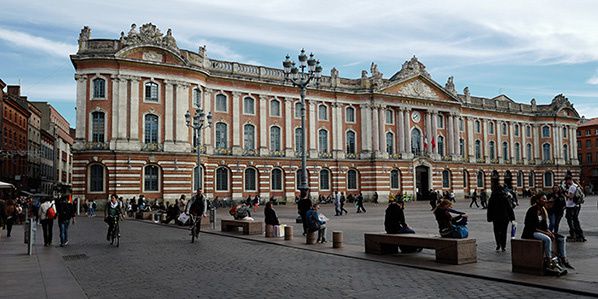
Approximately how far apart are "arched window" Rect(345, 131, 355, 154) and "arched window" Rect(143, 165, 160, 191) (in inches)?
871

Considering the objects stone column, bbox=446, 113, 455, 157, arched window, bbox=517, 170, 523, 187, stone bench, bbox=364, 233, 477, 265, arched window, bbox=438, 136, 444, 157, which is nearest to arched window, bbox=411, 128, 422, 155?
arched window, bbox=438, 136, 444, 157

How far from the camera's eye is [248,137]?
5450 centimetres

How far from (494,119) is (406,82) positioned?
18512 millimetres

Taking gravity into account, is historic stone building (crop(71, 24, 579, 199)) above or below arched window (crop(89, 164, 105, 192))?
above

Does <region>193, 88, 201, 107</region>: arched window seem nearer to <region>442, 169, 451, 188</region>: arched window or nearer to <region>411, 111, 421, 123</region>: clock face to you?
<region>411, 111, 421, 123</region>: clock face

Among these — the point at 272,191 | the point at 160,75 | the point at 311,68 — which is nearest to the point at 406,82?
the point at 272,191

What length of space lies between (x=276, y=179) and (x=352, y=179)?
370 inches

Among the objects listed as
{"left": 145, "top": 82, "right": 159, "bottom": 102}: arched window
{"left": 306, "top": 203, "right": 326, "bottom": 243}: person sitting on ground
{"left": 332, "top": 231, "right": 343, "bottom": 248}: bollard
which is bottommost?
{"left": 332, "top": 231, "right": 343, "bottom": 248}: bollard

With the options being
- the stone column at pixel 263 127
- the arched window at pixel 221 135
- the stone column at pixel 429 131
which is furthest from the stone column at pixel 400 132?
the arched window at pixel 221 135

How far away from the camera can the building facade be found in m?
95.8

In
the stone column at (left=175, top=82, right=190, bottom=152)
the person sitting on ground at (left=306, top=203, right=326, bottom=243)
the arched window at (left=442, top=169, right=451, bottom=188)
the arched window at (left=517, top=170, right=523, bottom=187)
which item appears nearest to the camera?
the person sitting on ground at (left=306, top=203, right=326, bottom=243)

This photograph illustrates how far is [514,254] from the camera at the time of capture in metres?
11.2

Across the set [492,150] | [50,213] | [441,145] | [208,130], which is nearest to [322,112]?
[208,130]

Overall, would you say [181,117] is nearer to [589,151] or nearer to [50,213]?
[50,213]
